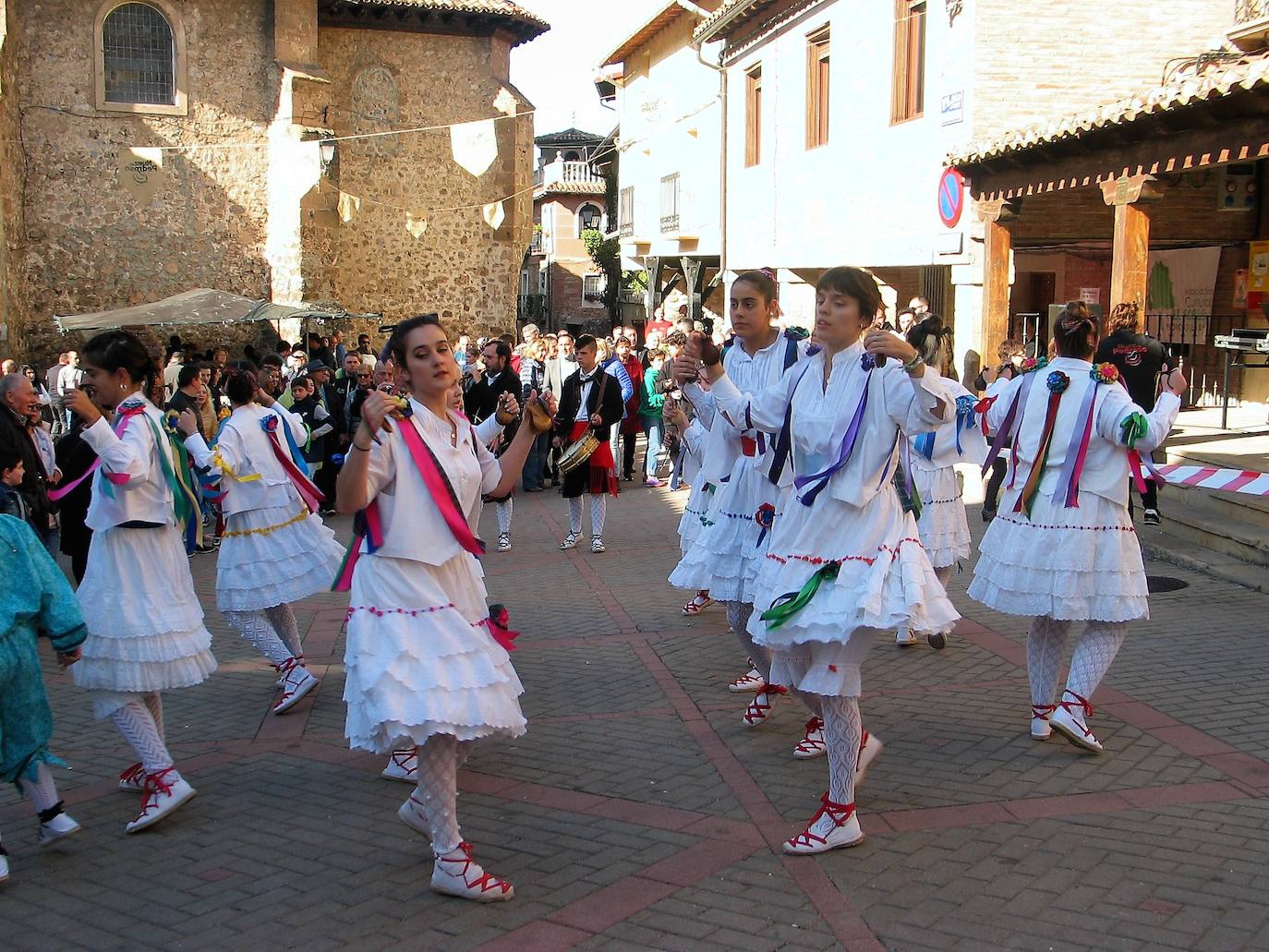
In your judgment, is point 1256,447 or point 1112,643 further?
point 1256,447

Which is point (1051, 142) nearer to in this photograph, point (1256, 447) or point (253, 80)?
point (1256, 447)

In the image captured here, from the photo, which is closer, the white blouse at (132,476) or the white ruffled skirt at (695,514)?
the white blouse at (132,476)

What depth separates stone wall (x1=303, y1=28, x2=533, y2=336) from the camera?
2784 cm

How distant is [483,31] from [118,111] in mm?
8483

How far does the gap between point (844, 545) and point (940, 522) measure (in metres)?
3.36

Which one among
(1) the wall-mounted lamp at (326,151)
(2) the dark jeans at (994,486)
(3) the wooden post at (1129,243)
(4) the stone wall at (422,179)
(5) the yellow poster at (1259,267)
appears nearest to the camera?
(2) the dark jeans at (994,486)

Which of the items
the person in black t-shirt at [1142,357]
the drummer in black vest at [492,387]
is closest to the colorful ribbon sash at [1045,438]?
the person in black t-shirt at [1142,357]

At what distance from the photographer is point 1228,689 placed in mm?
6500

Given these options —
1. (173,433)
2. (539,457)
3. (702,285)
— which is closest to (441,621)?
(173,433)

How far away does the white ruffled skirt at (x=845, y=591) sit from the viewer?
4289mm

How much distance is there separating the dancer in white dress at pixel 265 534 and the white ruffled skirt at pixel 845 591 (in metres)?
3.09

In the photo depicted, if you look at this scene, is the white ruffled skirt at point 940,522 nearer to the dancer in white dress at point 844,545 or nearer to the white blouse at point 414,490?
the dancer in white dress at point 844,545

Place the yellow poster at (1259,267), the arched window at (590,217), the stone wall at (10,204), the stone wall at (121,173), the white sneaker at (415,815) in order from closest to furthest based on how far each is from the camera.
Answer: the white sneaker at (415,815) < the yellow poster at (1259,267) < the stone wall at (10,204) < the stone wall at (121,173) < the arched window at (590,217)

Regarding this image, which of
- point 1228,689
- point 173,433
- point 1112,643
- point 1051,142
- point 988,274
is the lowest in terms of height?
point 1228,689
